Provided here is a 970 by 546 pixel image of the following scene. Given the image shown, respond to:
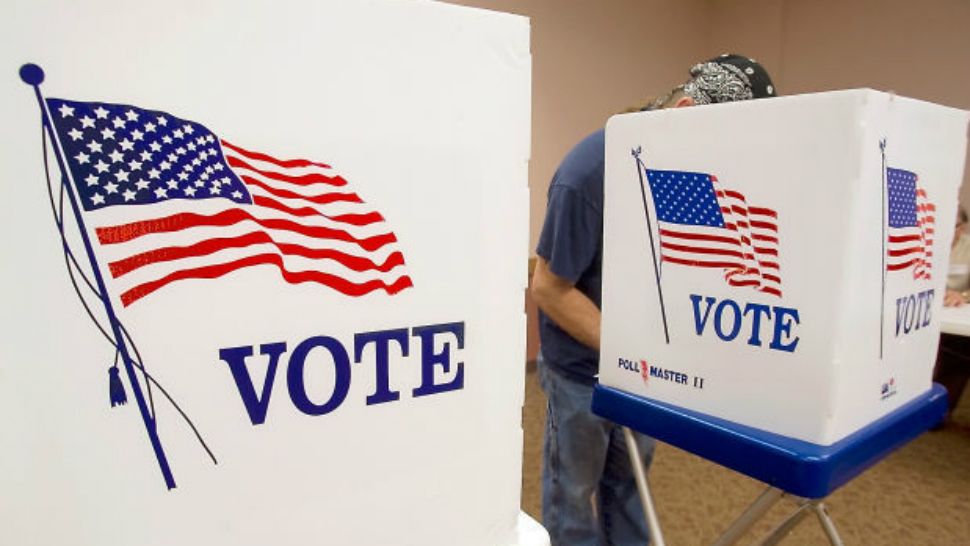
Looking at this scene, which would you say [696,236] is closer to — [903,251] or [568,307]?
[903,251]

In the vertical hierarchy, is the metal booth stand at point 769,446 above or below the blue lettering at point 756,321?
below

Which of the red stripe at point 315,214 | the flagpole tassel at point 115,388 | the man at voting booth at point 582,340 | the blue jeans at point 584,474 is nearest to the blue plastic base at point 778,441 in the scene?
the man at voting booth at point 582,340

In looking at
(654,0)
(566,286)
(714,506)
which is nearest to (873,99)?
(566,286)

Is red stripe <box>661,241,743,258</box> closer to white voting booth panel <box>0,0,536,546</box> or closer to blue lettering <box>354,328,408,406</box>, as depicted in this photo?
white voting booth panel <box>0,0,536,546</box>

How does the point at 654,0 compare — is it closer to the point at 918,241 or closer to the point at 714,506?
the point at 714,506

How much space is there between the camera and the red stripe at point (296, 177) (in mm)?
409

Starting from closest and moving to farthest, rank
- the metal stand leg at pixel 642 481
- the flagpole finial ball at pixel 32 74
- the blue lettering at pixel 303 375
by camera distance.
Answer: the flagpole finial ball at pixel 32 74 < the blue lettering at pixel 303 375 < the metal stand leg at pixel 642 481

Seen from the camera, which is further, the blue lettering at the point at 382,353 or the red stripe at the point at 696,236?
the red stripe at the point at 696,236

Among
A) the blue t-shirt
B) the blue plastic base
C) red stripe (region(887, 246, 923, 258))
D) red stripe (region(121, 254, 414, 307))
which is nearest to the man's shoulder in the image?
the blue t-shirt

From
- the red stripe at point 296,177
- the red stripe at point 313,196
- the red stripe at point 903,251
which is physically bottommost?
the red stripe at point 903,251

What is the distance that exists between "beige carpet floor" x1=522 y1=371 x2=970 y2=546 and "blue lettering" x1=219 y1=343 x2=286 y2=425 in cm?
158

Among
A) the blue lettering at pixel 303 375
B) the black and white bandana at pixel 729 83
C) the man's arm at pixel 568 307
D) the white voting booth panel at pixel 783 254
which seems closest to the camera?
the blue lettering at pixel 303 375

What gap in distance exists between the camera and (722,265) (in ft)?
2.46

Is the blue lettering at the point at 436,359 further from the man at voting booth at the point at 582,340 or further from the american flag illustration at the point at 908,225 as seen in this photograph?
the man at voting booth at the point at 582,340
